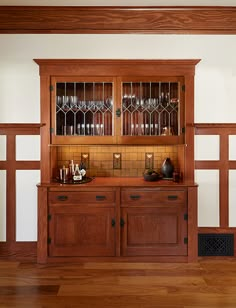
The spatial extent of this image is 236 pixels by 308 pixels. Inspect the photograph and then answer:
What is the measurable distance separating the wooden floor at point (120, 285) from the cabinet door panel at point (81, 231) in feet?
0.49

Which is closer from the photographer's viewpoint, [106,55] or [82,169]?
[106,55]

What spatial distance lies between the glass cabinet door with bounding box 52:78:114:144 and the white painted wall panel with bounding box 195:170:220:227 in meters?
1.10

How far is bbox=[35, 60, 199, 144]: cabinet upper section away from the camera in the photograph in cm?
372

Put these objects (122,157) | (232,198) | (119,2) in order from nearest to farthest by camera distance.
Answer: (119,2)
(232,198)
(122,157)

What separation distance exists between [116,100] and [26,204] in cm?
147

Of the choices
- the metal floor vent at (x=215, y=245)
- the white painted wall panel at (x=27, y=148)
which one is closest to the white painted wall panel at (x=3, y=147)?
the white painted wall panel at (x=27, y=148)

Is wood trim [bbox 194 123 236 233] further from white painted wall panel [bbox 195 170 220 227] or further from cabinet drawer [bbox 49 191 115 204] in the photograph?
cabinet drawer [bbox 49 191 115 204]

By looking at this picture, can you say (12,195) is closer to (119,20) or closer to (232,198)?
(119,20)

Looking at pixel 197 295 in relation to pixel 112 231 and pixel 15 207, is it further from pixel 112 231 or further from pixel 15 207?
pixel 15 207

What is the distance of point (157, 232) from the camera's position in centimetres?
365

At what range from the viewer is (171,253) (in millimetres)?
3650

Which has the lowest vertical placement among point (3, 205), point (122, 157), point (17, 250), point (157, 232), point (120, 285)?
point (120, 285)

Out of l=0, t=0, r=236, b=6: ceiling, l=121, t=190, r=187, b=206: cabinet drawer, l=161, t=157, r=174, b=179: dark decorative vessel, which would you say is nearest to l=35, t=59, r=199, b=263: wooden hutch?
l=121, t=190, r=187, b=206: cabinet drawer

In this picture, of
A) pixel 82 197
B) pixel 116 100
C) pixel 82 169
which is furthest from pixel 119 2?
pixel 82 197
